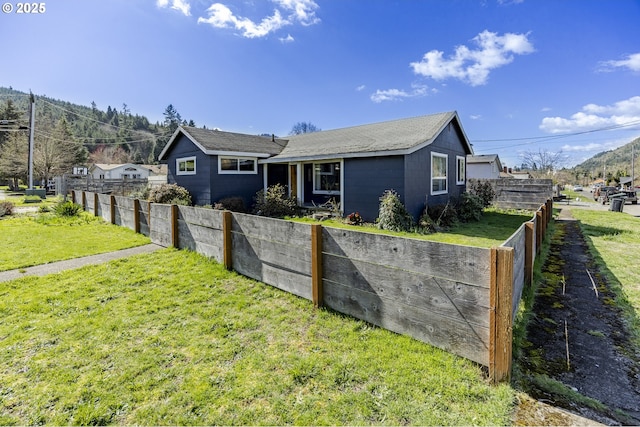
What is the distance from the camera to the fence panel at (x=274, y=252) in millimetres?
4125

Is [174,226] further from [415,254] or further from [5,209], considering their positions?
[5,209]

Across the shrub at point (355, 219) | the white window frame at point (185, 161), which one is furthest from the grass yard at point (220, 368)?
the white window frame at point (185, 161)

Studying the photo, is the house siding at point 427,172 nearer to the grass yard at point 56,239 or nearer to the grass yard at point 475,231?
the grass yard at point 475,231

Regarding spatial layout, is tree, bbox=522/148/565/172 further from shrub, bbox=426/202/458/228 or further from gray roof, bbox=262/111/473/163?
shrub, bbox=426/202/458/228

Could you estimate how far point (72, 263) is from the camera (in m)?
6.03

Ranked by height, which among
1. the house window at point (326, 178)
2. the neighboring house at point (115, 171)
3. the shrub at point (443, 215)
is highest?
the neighboring house at point (115, 171)

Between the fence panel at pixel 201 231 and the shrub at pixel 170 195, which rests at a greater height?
the shrub at pixel 170 195

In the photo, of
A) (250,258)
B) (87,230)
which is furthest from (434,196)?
(87,230)

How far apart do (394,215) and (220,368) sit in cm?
794

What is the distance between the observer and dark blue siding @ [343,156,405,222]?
10.4 metres

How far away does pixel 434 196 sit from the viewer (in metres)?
12.3

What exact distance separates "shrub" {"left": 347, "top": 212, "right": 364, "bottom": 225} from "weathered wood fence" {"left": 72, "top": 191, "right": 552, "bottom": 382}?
6377 millimetres

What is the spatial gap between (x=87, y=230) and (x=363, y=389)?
1028 centimetres

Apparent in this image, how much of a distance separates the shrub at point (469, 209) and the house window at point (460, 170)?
1622mm
